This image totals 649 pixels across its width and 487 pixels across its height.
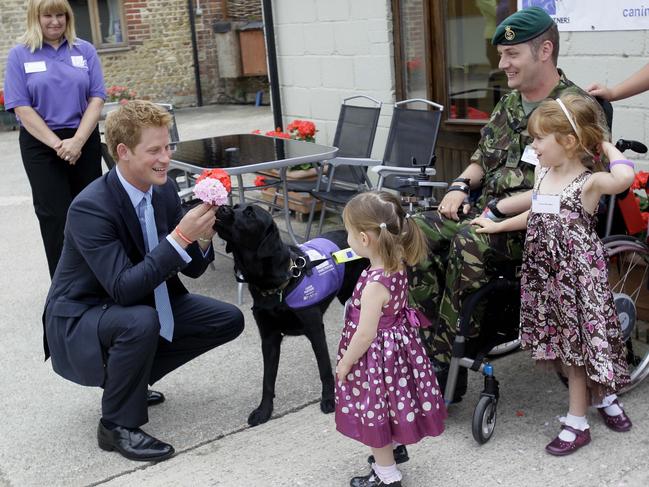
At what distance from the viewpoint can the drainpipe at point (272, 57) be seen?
7.52m

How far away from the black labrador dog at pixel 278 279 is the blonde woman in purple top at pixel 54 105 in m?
2.20

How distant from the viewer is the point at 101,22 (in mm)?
16484

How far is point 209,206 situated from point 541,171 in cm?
130

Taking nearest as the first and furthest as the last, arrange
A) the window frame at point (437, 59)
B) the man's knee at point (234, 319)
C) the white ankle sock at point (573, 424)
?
the white ankle sock at point (573, 424), the man's knee at point (234, 319), the window frame at point (437, 59)

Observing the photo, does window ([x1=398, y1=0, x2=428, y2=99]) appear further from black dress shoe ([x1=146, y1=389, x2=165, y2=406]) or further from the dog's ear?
black dress shoe ([x1=146, y1=389, x2=165, y2=406])

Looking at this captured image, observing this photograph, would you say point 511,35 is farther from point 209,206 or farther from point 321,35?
point 321,35

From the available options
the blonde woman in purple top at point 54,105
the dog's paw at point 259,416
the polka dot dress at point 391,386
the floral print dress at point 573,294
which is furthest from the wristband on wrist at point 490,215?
the blonde woman in purple top at point 54,105

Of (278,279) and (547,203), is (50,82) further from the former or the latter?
(547,203)

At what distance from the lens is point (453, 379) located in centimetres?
345

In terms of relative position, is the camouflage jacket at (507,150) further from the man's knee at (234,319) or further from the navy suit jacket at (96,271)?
the navy suit jacket at (96,271)

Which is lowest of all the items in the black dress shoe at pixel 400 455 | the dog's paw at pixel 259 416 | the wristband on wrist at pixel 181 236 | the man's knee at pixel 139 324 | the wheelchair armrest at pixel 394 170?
the dog's paw at pixel 259 416

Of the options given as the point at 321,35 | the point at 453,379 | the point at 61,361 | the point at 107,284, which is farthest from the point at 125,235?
the point at 321,35

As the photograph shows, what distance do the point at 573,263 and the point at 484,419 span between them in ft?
2.29

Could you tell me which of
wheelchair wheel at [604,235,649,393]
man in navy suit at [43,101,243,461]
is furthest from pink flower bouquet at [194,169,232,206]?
wheelchair wheel at [604,235,649,393]
